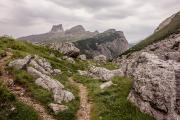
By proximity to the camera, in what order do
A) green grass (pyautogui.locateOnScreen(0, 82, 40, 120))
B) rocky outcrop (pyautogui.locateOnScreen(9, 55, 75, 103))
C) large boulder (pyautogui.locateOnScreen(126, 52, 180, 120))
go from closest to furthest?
green grass (pyautogui.locateOnScreen(0, 82, 40, 120)) → large boulder (pyautogui.locateOnScreen(126, 52, 180, 120)) → rocky outcrop (pyautogui.locateOnScreen(9, 55, 75, 103))

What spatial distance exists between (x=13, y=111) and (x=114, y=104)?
902 centimetres

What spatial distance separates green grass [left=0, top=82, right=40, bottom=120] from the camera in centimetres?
2414

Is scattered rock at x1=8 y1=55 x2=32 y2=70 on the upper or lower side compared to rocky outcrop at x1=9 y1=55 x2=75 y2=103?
upper

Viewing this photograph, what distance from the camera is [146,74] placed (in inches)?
1086

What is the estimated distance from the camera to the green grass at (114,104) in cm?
2569

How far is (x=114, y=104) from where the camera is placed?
92.1 feet

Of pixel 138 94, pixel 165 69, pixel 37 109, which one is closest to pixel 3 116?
pixel 37 109

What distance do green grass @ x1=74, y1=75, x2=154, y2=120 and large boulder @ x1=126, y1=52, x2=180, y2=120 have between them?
0.84m

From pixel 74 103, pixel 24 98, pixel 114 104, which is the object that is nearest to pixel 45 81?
pixel 24 98

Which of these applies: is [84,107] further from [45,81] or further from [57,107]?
[45,81]

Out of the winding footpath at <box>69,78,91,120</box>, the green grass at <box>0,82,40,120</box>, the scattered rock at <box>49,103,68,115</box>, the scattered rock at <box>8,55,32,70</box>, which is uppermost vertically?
the scattered rock at <box>8,55,32,70</box>

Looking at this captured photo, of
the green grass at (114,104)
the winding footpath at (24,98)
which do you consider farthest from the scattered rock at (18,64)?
the green grass at (114,104)

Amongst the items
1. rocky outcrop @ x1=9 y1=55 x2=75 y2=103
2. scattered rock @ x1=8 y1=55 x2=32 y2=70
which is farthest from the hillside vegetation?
scattered rock @ x1=8 y1=55 x2=32 y2=70

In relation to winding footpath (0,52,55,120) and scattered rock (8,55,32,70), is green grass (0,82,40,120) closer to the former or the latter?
winding footpath (0,52,55,120)
